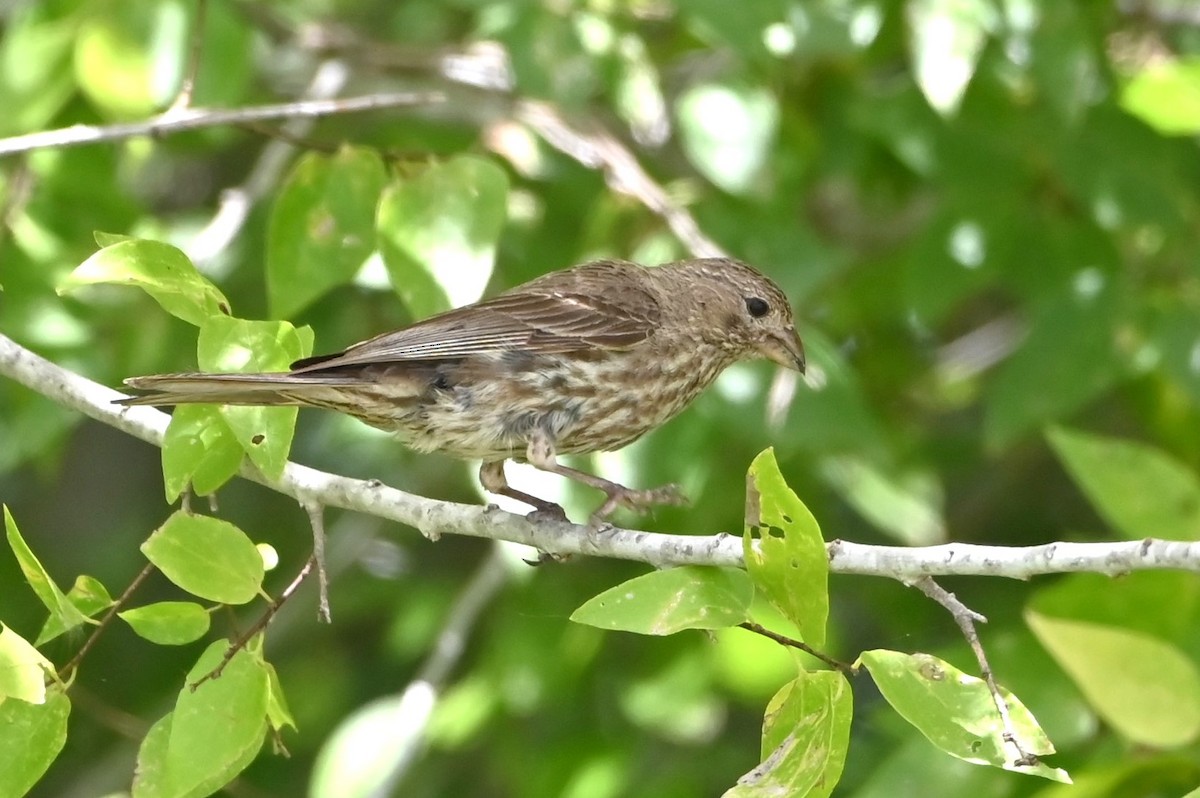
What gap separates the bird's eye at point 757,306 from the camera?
5116 mm

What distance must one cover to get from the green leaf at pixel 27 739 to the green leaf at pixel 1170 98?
11.1 ft

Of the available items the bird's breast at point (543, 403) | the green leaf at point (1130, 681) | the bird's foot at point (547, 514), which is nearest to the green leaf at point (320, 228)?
the bird's breast at point (543, 403)

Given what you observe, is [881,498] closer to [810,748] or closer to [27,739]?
[810,748]

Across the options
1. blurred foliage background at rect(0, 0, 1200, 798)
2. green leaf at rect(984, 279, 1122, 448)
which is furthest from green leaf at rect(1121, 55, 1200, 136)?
green leaf at rect(984, 279, 1122, 448)

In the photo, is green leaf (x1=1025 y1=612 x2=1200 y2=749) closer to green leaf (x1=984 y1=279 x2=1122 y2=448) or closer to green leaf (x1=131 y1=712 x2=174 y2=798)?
green leaf (x1=984 y1=279 x2=1122 y2=448)

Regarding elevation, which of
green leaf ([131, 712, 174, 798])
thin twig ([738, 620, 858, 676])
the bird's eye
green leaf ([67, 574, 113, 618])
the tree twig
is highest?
thin twig ([738, 620, 858, 676])

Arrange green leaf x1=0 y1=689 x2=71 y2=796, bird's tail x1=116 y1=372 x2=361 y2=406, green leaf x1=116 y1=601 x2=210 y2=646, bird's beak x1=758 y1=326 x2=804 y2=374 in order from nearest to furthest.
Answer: green leaf x1=0 y1=689 x2=71 y2=796
green leaf x1=116 y1=601 x2=210 y2=646
bird's tail x1=116 y1=372 x2=361 y2=406
bird's beak x1=758 y1=326 x2=804 y2=374

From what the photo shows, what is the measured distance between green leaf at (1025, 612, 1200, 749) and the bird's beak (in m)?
1.38

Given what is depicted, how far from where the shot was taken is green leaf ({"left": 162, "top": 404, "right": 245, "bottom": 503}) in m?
3.25

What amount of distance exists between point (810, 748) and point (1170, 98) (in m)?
2.69

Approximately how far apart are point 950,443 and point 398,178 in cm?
353

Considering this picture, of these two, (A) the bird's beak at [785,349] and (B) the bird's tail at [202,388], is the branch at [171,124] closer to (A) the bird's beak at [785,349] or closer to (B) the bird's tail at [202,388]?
(B) the bird's tail at [202,388]

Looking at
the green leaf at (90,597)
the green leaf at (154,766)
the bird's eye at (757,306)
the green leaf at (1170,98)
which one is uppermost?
the green leaf at (1170,98)

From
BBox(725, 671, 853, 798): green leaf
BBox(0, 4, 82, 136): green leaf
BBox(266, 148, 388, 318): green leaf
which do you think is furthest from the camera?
BBox(0, 4, 82, 136): green leaf
